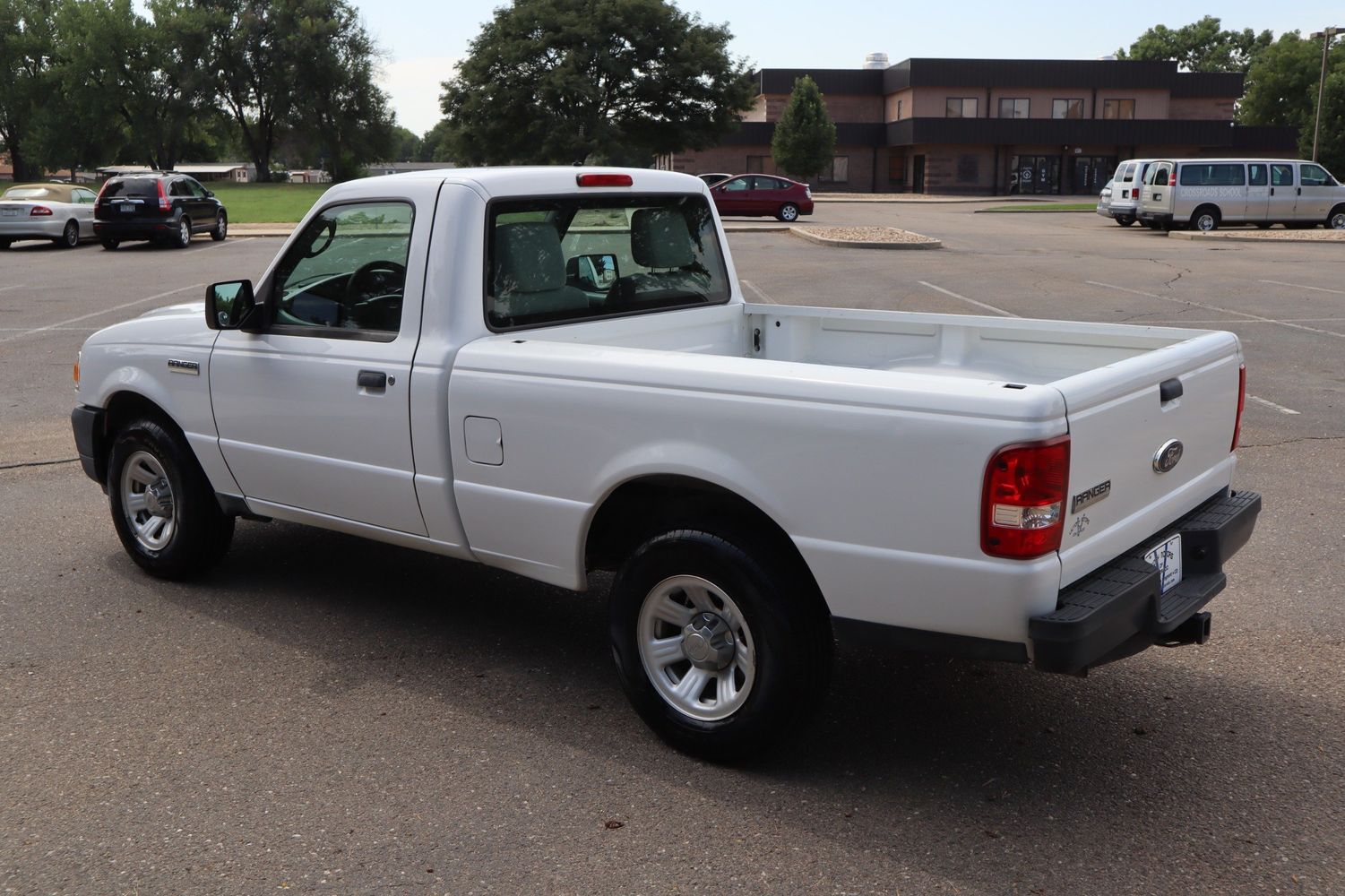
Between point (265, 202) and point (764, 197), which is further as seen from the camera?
point (265, 202)

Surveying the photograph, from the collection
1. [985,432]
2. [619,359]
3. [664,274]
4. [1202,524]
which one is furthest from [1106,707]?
[664,274]

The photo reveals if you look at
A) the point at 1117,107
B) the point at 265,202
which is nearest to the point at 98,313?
the point at 265,202

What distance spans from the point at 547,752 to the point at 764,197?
37322 millimetres

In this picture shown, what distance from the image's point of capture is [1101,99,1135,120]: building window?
6944 cm

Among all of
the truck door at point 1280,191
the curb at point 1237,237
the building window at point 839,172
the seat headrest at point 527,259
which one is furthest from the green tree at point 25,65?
the seat headrest at point 527,259

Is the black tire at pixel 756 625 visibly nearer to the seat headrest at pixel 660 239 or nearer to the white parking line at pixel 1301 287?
the seat headrest at pixel 660 239

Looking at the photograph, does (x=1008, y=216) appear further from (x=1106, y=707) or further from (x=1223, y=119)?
(x=1106, y=707)

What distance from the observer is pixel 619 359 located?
13.2 ft

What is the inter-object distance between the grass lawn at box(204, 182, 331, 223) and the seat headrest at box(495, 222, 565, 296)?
34204 millimetres

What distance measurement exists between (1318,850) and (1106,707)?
1035 mm

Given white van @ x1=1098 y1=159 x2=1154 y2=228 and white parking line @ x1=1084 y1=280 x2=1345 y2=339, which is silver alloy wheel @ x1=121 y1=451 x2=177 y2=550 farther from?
white van @ x1=1098 y1=159 x2=1154 y2=228

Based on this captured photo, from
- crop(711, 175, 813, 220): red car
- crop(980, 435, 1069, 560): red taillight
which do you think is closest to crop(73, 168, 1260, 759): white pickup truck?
crop(980, 435, 1069, 560): red taillight

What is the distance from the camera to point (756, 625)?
374 centimetres

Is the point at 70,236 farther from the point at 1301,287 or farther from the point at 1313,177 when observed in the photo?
the point at 1313,177
